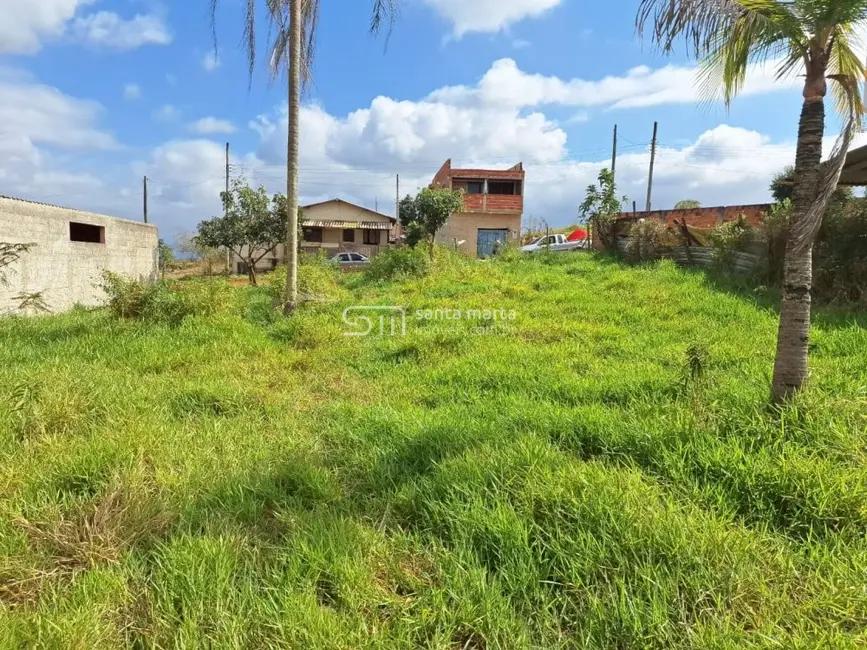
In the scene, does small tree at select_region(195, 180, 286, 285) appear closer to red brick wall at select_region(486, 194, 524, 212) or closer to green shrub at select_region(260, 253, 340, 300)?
green shrub at select_region(260, 253, 340, 300)

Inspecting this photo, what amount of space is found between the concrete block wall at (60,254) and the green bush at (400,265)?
581cm

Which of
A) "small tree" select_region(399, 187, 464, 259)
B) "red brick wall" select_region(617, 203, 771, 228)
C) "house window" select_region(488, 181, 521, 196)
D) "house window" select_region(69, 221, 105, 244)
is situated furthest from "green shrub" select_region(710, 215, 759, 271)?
"house window" select_region(488, 181, 521, 196)

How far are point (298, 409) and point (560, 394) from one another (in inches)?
85.8

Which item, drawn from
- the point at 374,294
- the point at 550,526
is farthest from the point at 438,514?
the point at 374,294

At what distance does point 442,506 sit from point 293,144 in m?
6.90

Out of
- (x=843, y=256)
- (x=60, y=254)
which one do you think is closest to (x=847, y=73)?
(x=843, y=256)

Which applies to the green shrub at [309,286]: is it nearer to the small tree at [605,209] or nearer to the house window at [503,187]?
the small tree at [605,209]

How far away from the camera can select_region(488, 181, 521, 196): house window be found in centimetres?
2530

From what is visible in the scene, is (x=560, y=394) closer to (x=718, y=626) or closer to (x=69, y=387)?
(x=718, y=626)

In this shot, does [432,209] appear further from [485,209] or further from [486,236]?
[486,236]

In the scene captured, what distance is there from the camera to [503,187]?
2553 cm

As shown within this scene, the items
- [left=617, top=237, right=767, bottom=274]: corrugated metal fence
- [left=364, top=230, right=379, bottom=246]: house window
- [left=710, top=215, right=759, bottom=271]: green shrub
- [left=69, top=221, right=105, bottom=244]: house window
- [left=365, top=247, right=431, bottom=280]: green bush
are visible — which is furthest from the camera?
[left=364, top=230, right=379, bottom=246]: house window

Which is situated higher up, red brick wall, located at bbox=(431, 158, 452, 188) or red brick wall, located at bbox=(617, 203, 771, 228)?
red brick wall, located at bbox=(431, 158, 452, 188)

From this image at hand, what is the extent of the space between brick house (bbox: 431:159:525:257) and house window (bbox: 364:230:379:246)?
17.7ft
